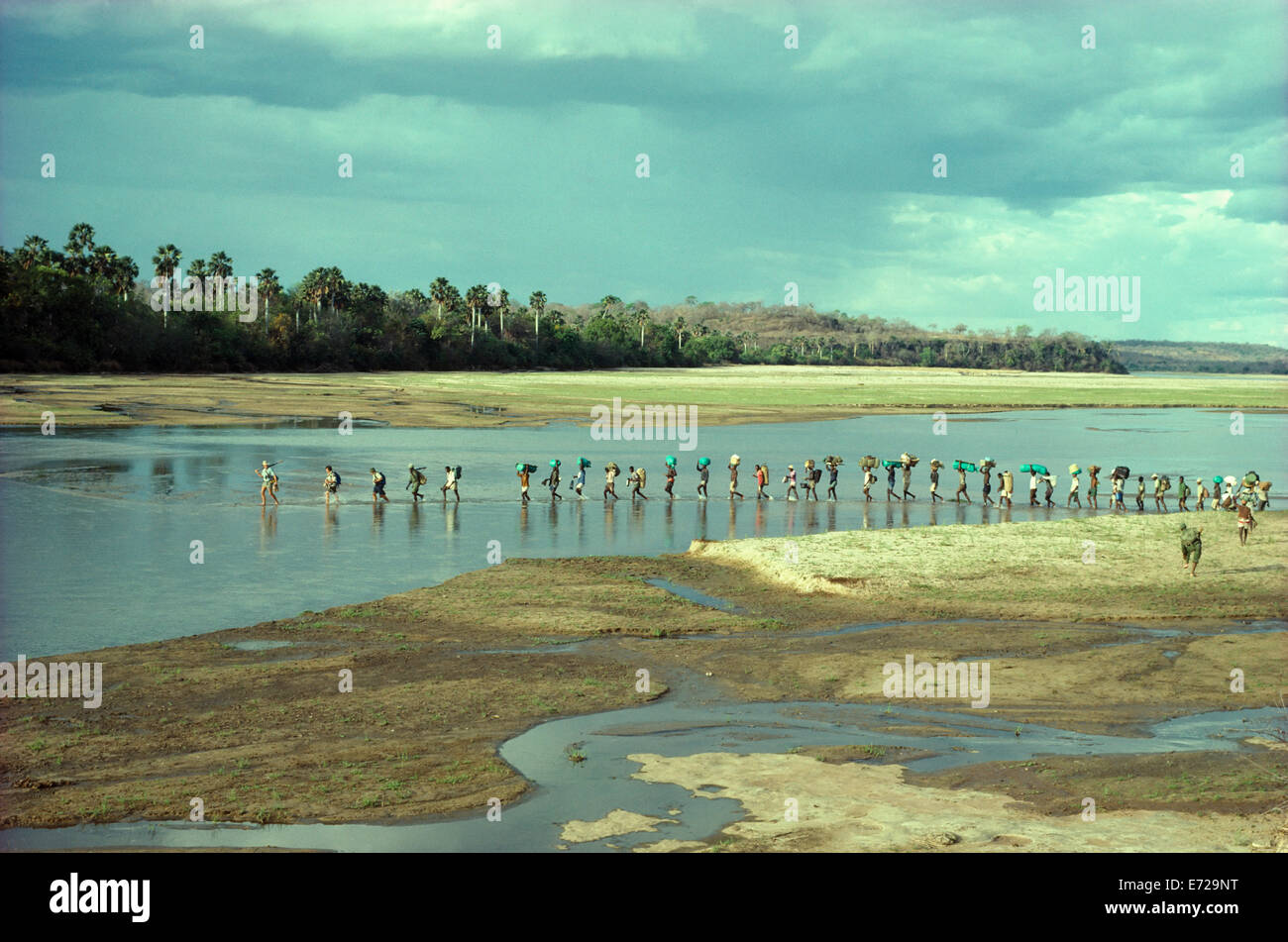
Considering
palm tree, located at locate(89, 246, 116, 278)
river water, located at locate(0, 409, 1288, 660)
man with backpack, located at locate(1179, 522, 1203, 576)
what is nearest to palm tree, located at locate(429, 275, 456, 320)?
palm tree, located at locate(89, 246, 116, 278)

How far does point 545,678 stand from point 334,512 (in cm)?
2199

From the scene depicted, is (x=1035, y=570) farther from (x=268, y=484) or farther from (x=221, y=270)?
(x=221, y=270)

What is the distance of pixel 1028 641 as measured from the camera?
22.4m

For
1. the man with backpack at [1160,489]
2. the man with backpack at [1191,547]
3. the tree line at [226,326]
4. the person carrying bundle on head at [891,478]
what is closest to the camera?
the man with backpack at [1191,547]

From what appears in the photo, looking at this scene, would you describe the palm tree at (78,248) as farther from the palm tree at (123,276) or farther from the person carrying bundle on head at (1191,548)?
the person carrying bundle on head at (1191,548)

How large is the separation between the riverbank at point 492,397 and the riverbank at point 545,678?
57802 mm

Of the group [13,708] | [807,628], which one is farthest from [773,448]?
[13,708]

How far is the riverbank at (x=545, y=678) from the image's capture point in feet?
46.0

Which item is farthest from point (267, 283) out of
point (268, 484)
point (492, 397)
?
point (268, 484)

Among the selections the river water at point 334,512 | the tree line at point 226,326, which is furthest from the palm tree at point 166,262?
the river water at point 334,512

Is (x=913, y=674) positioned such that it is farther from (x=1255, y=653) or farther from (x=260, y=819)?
(x=260, y=819)

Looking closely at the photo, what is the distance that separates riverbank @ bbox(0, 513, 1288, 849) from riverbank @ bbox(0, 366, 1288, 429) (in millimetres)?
57802

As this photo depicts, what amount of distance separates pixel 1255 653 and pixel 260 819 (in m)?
16.8

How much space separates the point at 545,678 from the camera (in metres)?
19.7
